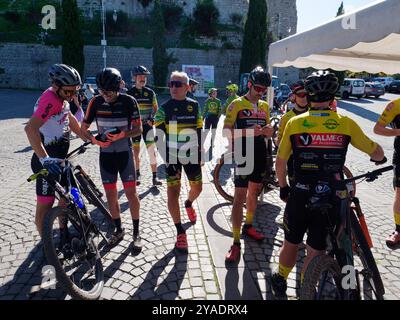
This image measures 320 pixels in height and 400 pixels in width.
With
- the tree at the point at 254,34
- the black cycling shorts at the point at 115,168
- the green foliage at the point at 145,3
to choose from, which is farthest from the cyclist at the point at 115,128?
the green foliage at the point at 145,3

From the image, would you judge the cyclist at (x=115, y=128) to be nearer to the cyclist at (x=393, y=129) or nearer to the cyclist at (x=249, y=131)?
the cyclist at (x=249, y=131)

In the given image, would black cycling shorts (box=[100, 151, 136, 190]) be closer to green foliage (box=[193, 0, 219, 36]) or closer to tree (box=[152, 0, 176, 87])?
tree (box=[152, 0, 176, 87])

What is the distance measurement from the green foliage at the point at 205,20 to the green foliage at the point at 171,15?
264 cm

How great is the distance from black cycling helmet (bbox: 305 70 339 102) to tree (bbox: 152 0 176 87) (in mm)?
30041

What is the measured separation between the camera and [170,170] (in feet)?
12.2

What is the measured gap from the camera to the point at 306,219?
2.51m

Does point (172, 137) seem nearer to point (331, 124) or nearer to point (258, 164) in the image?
point (258, 164)

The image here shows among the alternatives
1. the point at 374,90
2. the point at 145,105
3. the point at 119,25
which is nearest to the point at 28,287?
the point at 145,105

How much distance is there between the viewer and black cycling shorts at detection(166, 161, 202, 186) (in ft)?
12.2

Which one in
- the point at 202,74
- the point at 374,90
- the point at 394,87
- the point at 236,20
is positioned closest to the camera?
the point at 374,90

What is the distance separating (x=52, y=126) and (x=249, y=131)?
2.27 meters

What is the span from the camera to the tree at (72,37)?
28.0 meters

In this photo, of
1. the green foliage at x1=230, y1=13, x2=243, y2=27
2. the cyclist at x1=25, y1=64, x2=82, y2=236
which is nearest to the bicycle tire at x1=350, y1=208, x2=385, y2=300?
the cyclist at x1=25, y1=64, x2=82, y2=236
